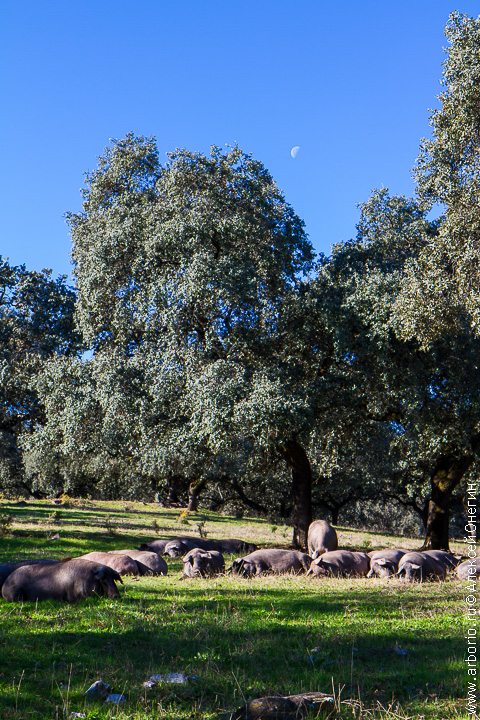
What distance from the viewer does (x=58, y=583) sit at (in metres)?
12.4

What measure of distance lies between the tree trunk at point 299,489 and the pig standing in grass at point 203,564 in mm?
10261

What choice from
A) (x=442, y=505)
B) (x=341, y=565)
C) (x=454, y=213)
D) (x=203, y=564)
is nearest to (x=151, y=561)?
(x=203, y=564)

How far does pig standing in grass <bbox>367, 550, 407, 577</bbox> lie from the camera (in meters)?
17.7

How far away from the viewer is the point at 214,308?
24.6 meters

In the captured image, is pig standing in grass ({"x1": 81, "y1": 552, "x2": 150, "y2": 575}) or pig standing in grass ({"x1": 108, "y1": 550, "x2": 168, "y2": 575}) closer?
pig standing in grass ({"x1": 81, "y1": 552, "x2": 150, "y2": 575})

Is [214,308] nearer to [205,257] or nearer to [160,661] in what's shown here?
[205,257]

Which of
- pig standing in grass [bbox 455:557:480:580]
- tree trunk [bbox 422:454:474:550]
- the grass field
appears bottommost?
the grass field

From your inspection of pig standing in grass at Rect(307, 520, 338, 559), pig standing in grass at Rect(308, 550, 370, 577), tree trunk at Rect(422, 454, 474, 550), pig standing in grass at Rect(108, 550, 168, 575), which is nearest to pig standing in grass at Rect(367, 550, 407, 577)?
pig standing in grass at Rect(308, 550, 370, 577)

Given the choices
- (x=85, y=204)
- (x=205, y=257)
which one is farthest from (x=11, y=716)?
(x=85, y=204)

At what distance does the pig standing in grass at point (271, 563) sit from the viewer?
695 inches

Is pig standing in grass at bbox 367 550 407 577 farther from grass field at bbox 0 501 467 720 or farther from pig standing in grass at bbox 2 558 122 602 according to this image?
pig standing in grass at bbox 2 558 122 602

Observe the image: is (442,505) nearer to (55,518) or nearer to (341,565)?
(341,565)

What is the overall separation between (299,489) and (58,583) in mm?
17465

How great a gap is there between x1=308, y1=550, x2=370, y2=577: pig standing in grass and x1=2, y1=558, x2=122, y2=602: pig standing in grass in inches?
261
